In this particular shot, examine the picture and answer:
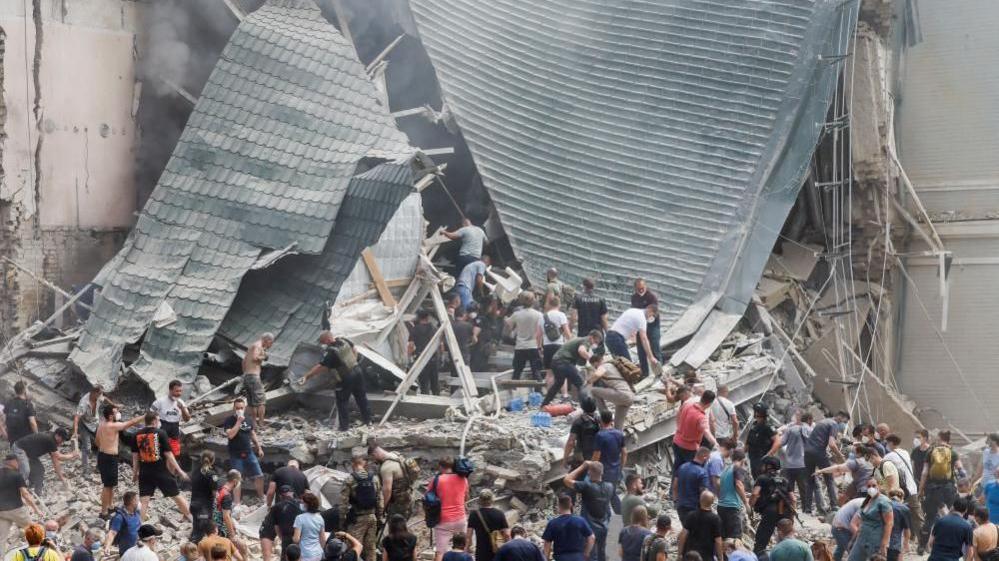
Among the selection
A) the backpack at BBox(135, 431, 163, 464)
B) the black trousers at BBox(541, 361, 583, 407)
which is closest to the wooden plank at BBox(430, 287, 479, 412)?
the black trousers at BBox(541, 361, 583, 407)

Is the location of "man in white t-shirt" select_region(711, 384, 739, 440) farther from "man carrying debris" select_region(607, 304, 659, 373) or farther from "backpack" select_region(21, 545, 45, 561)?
"backpack" select_region(21, 545, 45, 561)

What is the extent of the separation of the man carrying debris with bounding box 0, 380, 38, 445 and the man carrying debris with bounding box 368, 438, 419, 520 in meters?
4.42

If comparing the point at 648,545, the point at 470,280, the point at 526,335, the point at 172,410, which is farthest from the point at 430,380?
the point at 648,545

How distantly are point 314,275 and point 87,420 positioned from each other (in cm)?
326

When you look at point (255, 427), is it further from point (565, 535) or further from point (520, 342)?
point (565, 535)

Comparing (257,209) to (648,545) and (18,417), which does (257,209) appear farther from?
(648,545)

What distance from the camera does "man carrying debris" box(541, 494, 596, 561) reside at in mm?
13055

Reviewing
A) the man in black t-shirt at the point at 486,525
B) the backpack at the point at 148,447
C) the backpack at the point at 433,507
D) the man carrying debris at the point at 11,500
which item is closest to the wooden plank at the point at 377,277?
the backpack at the point at 148,447

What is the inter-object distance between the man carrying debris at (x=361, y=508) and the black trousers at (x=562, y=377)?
367cm

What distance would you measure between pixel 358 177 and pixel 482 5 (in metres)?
5.34

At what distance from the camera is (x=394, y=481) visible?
14.8 metres

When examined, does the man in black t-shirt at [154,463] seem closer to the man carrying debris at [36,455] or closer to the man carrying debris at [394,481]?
the man carrying debris at [36,455]

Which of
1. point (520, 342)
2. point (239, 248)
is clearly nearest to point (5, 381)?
point (239, 248)

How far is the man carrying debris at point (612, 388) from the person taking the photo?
16562 mm
